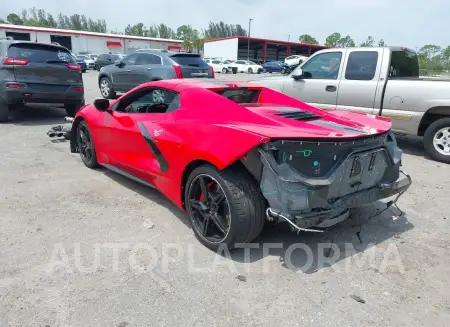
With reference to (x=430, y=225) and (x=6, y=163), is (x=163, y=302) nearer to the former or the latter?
(x=430, y=225)

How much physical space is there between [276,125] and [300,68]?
4999mm

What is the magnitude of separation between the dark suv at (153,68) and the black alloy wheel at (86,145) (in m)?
5.53

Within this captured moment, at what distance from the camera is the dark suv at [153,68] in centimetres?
1087

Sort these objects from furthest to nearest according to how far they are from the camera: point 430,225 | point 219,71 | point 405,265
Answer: point 219,71, point 430,225, point 405,265

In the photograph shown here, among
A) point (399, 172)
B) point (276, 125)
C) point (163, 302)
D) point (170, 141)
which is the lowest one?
point (163, 302)

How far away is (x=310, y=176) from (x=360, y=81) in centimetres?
458

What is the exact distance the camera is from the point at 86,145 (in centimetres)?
543

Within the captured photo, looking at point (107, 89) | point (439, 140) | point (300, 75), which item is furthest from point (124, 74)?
point (439, 140)

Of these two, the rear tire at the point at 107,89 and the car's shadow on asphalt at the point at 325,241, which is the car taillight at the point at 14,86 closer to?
the rear tire at the point at 107,89

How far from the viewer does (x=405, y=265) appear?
318cm

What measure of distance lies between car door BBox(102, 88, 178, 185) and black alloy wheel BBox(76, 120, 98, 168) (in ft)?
1.91

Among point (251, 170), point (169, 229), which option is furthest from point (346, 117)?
point (169, 229)

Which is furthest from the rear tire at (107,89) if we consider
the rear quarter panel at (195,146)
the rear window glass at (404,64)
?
the rear quarter panel at (195,146)

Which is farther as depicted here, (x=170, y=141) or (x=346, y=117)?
(x=346, y=117)
